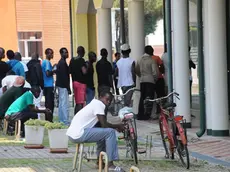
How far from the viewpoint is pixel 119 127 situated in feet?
29.6

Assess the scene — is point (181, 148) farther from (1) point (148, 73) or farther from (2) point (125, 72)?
(2) point (125, 72)

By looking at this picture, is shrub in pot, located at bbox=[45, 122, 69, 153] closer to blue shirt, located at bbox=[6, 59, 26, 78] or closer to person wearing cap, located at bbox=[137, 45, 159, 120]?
blue shirt, located at bbox=[6, 59, 26, 78]

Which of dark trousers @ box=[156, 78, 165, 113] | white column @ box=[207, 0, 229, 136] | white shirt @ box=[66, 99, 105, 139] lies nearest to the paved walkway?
white column @ box=[207, 0, 229, 136]

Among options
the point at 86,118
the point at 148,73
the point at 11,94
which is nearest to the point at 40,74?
the point at 11,94

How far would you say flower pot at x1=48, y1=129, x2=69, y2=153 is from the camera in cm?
1036

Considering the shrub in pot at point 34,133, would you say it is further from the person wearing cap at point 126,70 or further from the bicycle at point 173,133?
the person wearing cap at point 126,70

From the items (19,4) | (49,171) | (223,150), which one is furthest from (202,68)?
(19,4)

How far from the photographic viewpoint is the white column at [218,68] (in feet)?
38.8

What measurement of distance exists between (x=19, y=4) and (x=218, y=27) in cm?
2647

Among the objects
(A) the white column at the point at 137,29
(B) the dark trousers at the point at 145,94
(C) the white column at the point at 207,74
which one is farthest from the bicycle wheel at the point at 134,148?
(A) the white column at the point at 137,29

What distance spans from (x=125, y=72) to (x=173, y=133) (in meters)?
6.20

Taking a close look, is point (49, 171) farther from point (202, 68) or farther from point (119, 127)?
point (202, 68)

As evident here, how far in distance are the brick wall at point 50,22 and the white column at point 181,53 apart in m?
24.7

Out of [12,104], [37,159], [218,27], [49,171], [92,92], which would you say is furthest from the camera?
[92,92]
